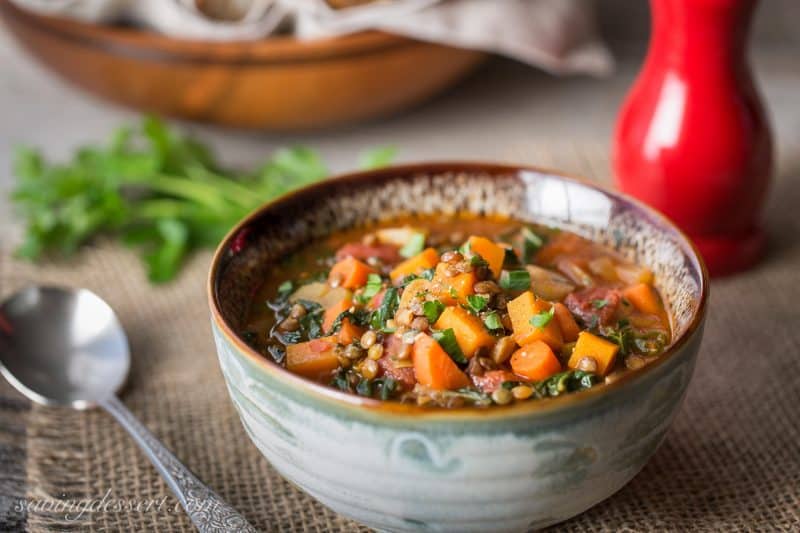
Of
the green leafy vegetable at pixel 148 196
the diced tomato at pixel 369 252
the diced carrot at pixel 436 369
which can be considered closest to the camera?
the diced carrot at pixel 436 369

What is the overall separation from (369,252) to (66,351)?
1006 mm

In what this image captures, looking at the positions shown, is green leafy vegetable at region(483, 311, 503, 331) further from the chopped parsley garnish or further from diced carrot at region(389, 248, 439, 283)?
the chopped parsley garnish

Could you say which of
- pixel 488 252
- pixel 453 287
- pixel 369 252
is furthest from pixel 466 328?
pixel 369 252

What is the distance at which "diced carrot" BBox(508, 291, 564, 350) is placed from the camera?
2102 mm

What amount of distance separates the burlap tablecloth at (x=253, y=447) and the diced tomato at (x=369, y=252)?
58 cm

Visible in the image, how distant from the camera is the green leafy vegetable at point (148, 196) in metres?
3.56

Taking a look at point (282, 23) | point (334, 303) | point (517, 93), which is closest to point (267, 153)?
point (282, 23)

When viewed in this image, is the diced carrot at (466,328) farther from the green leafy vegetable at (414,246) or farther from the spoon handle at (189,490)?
the spoon handle at (189,490)

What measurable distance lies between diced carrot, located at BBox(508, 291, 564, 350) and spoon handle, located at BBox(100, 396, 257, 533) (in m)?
0.75

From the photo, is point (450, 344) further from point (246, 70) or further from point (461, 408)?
point (246, 70)

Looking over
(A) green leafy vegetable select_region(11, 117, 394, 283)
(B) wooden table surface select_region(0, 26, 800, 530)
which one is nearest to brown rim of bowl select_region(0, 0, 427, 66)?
(A) green leafy vegetable select_region(11, 117, 394, 283)

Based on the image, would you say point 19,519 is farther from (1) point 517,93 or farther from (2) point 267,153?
(1) point 517,93

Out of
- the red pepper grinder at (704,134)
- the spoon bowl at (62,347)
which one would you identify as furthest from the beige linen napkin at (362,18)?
the spoon bowl at (62,347)

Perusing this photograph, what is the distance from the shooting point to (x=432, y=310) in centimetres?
213
